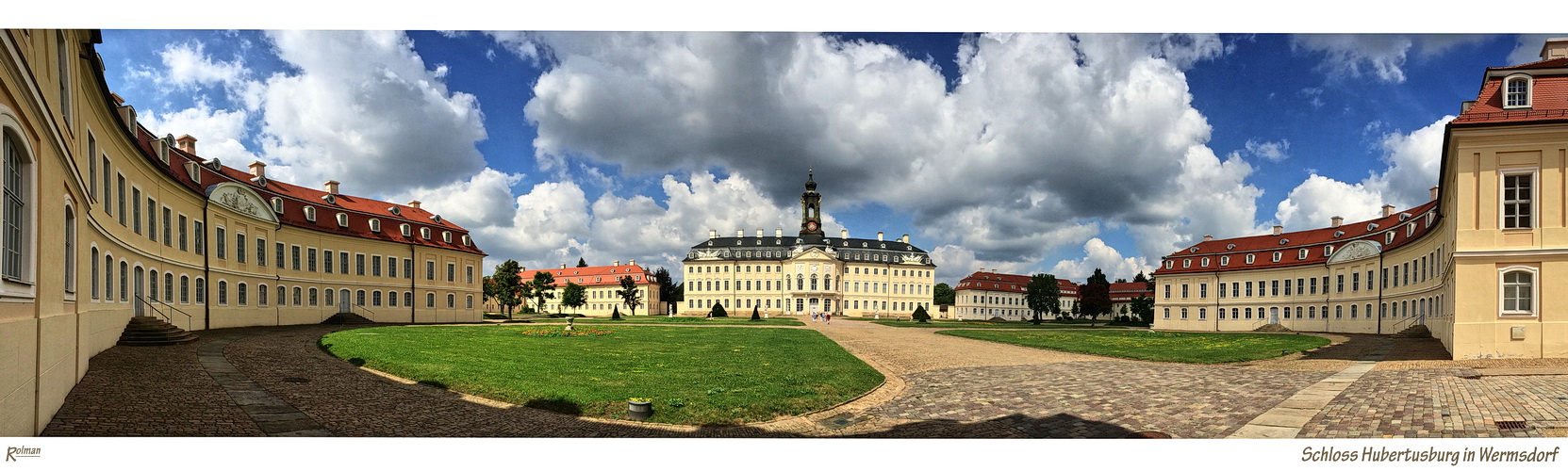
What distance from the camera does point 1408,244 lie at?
103ft

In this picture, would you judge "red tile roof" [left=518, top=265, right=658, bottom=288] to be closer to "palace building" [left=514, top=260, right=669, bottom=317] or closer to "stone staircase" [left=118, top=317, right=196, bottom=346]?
"palace building" [left=514, top=260, right=669, bottom=317]

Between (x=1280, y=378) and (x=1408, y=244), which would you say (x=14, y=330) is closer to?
(x=1280, y=378)

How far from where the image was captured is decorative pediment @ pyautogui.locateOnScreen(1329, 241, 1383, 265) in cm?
3600

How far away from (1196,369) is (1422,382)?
11.5 feet

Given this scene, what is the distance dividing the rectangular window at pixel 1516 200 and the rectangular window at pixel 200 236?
113 feet

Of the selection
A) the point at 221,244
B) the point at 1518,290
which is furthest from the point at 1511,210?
the point at 221,244

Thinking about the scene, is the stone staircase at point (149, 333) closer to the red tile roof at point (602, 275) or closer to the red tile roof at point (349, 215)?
the red tile roof at point (349, 215)

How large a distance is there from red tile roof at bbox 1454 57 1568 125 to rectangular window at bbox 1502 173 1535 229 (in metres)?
1.25

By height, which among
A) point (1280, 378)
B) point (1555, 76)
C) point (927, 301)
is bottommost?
point (927, 301)

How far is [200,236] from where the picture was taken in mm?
20578

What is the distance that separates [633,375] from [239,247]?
22445mm

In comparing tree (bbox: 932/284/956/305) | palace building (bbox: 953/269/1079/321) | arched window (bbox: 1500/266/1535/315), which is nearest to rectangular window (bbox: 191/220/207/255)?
arched window (bbox: 1500/266/1535/315)

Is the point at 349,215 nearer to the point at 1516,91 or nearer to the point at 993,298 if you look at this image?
the point at 1516,91

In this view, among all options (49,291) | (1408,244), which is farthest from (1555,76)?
(49,291)
